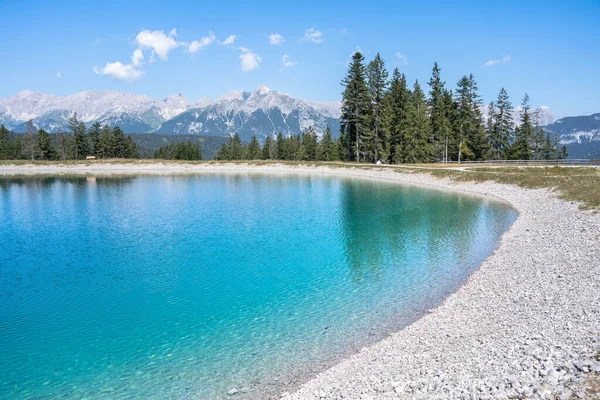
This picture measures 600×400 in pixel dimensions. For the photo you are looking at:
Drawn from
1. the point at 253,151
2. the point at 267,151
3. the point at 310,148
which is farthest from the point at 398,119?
the point at 253,151

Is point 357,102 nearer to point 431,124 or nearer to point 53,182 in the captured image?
point 431,124

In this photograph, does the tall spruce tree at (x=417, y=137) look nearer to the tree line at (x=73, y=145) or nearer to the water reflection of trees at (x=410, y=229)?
the water reflection of trees at (x=410, y=229)

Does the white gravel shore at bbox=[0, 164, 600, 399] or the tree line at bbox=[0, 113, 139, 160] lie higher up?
the tree line at bbox=[0, 113, 139, 160]

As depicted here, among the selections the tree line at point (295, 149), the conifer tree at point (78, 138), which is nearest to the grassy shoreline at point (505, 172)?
the conifer tree at point (78, 138)

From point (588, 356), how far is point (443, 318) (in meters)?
5.77

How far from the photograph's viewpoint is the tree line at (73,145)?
504ft

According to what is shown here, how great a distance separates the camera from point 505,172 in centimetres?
6762

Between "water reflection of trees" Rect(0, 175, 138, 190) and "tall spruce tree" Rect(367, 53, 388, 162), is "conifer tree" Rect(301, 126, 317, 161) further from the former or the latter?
"water reflection of trees" Rect(0, 175, 138, 190)

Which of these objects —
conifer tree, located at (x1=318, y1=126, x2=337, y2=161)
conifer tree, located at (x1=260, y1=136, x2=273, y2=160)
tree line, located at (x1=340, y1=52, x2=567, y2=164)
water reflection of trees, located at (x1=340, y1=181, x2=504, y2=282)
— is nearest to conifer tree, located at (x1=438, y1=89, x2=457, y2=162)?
tree line, located at (x1=340, y1=52, x2=567, y2=164)

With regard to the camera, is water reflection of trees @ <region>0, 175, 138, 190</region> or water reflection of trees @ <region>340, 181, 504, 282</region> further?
water reflection of trees @ <region>0, 175, 138, 190</region>

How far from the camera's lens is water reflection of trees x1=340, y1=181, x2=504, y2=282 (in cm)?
2511

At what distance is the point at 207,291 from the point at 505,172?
64259mm

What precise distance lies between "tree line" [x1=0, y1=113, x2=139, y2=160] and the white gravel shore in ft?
543

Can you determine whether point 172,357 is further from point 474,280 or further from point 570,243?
point 570,243
